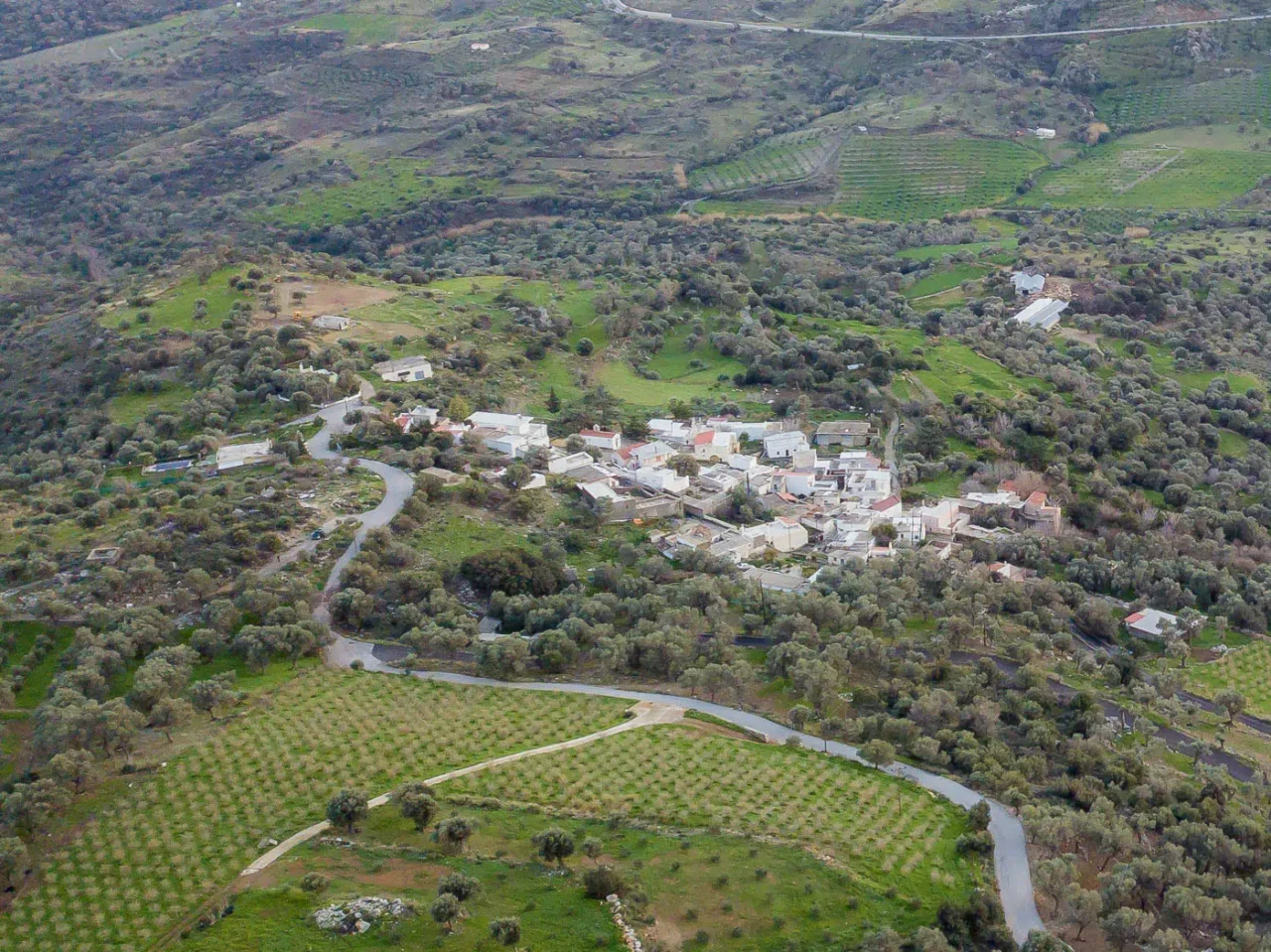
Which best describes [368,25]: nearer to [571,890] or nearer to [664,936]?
[571,890]

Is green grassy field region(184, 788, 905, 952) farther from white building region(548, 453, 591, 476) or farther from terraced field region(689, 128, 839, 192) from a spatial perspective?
terraced field region(689, 128, 839, 192)

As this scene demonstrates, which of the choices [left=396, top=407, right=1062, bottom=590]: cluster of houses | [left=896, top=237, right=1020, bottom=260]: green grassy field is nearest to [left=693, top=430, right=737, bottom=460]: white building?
[left=396, top=407, right=1062, bottom=590]: cluster of houses

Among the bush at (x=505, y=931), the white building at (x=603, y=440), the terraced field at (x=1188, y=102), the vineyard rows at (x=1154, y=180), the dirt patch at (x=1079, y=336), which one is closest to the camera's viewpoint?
the bush at (x=505, y=931)

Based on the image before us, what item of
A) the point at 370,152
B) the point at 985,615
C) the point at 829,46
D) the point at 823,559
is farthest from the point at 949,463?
the point at 829,46

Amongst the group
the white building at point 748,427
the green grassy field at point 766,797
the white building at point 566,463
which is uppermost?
the green grassy field at point 766,797

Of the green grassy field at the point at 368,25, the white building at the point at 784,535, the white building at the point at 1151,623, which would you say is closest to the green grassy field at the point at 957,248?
the white building at the point at 784,535

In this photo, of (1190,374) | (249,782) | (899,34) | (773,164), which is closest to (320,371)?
(249,782)

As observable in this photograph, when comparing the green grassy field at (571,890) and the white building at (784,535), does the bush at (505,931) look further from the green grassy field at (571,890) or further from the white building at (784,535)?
the white building at (784,535)
